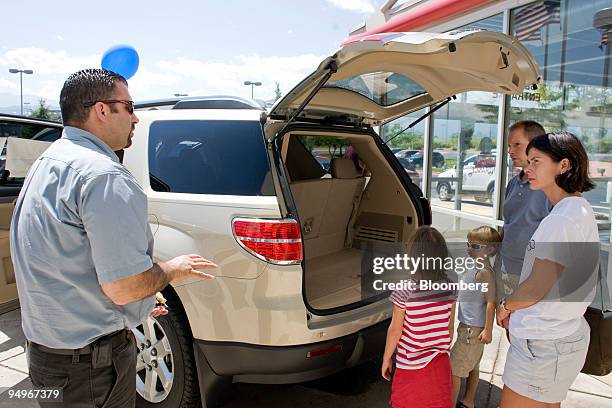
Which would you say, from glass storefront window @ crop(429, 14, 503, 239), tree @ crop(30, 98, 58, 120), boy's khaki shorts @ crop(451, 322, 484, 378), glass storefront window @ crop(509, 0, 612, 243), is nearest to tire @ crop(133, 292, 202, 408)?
boy's khaki shorts @ crop(451, 322, 484, 378)

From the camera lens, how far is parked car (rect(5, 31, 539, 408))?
2.33m

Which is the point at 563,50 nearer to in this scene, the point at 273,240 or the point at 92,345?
the point at 273,240

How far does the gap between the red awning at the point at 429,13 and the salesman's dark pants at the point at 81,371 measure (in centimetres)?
500

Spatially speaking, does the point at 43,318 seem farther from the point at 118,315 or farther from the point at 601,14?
the point at 601,14

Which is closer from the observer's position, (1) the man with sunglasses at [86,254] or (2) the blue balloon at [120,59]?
(1) the man with sunglasses at [86,254]

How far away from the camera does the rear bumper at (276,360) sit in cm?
236

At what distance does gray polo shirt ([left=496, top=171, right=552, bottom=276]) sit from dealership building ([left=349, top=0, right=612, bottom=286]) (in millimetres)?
1259

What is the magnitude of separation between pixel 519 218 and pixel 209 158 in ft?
6.01

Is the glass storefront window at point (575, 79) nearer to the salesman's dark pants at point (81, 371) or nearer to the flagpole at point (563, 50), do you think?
the flagpole at point (563, 50)

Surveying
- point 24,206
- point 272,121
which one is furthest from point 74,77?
point 272,121

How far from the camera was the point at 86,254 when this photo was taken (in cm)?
159

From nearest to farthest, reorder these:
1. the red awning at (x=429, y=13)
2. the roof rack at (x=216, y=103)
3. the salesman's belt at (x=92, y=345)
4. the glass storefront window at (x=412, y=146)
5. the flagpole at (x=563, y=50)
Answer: the salesman's belt at (x=92, y=345)
the roof rack at (x=216, y=103)
the flagpole at (x=563, y=50)
the red awning at (x=429, y=13)
the glass storefront window at (x=412, y=146)

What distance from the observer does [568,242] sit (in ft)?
6.14

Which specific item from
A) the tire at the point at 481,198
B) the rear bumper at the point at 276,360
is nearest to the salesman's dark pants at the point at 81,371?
the rear bumper at the point at 276,360
